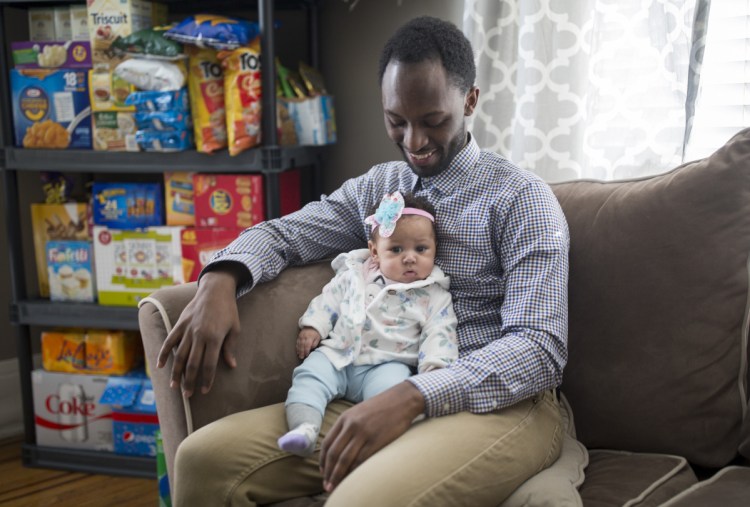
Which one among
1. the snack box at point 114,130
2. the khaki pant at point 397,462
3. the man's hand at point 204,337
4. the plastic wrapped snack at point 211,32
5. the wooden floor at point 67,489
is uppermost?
the plastic wrapped snack at point 211,32

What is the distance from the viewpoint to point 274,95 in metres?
2.02

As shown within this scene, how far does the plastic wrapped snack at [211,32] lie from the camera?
1938 mm

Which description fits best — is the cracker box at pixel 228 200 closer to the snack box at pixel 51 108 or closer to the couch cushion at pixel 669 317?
the snack box at pixel 51 108

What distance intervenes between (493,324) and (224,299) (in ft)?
1.67

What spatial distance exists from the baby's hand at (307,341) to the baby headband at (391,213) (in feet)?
0.76

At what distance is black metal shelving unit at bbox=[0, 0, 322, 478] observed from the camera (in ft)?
6.65

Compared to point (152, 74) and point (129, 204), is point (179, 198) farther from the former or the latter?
point (152, 74)

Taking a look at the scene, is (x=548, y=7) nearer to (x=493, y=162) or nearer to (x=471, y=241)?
(x=493, y=162)

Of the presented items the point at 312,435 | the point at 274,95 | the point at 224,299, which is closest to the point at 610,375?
the point at 312,435

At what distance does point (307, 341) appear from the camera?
146 centimetres

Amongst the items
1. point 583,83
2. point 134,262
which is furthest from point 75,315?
point 583,83

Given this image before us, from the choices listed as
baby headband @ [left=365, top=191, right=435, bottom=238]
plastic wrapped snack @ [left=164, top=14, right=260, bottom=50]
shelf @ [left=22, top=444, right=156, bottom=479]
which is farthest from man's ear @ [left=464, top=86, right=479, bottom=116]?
shelf @ [left=22, top=444, right=156, bottom=479]

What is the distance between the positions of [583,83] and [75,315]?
1.55 m

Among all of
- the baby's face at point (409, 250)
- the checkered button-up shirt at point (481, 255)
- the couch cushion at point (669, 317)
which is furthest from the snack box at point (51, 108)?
the couch cushion at point (669, 317)
